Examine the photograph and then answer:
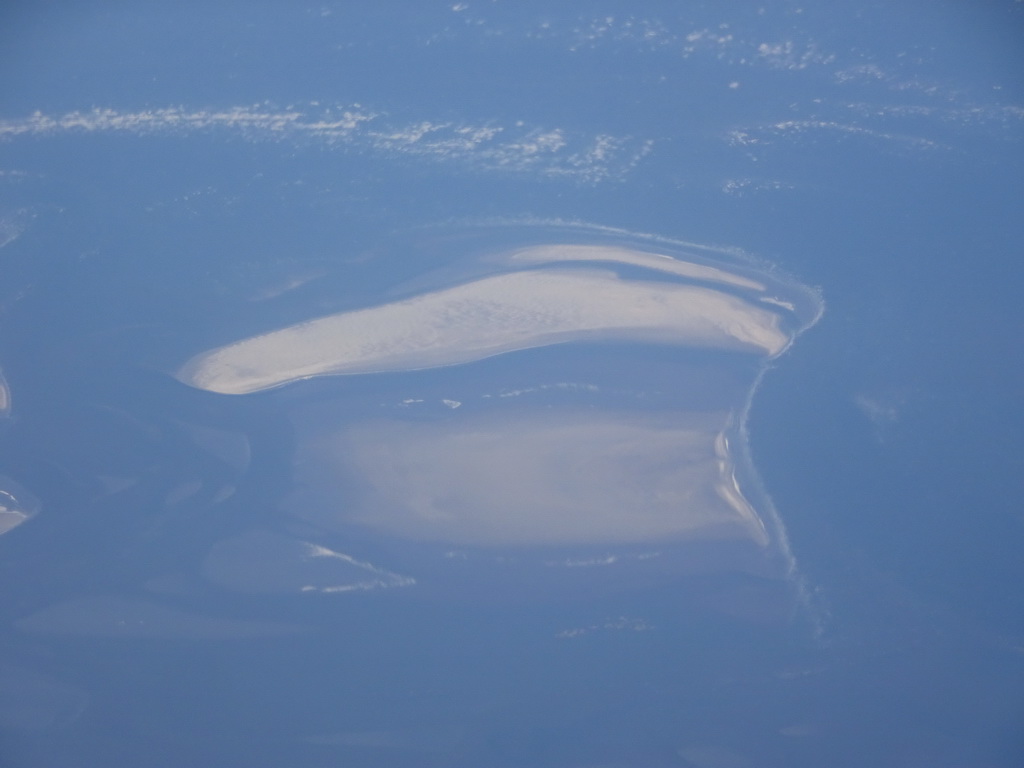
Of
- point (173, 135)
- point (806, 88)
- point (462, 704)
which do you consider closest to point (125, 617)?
point (462, 704)

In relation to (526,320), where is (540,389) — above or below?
below

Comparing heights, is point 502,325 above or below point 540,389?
above

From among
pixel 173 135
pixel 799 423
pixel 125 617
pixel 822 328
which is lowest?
pixel 125 617

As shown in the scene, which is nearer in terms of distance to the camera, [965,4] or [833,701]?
[833,701]

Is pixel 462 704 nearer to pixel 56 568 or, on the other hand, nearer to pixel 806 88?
pixel 56 568

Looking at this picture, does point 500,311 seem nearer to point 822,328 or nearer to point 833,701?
point 822,328

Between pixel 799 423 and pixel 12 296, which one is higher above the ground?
pixel 12 296
